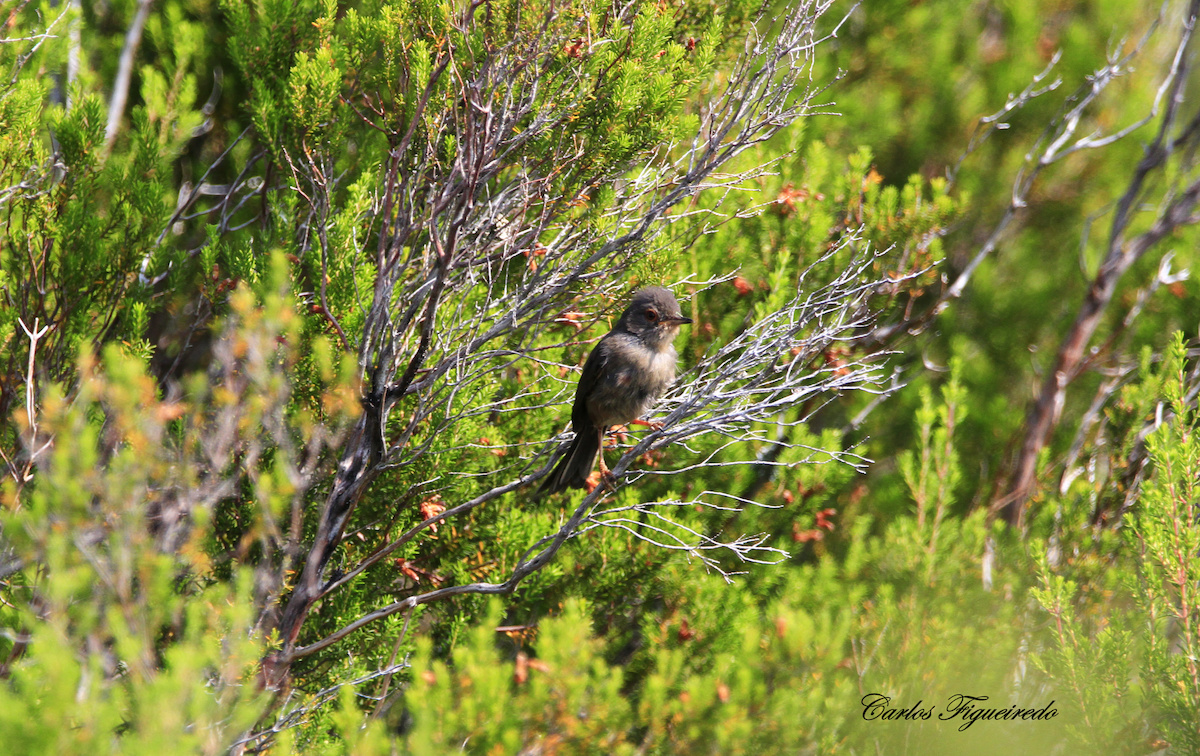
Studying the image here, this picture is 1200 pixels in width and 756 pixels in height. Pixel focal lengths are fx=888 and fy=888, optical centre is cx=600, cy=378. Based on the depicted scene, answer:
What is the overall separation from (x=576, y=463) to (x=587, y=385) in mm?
441

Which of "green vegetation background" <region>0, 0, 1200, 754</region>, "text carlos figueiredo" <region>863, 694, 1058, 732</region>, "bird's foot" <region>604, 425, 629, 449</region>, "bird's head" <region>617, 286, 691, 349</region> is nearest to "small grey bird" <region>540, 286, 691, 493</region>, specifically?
"bird's head" <region>617, 286, 691, 349</region>

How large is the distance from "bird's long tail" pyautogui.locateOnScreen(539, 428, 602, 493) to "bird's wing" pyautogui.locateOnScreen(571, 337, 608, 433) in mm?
46

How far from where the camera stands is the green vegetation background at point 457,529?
2.76m

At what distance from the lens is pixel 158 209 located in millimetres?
4945

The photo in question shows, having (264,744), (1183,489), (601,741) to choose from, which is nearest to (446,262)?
(601,741)

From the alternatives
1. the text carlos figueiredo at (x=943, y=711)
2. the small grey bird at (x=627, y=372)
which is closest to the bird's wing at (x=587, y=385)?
the small grey bird at (x=627, y=372)

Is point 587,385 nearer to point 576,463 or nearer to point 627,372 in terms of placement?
point 627,372

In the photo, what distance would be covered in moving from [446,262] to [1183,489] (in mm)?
3801

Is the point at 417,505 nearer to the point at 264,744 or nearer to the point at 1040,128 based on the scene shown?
the point at 264,744

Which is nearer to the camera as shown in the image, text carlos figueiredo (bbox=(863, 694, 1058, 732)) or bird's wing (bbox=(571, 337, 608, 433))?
text carlos figueiredo (bbox=(863, 694, 1058, 732))

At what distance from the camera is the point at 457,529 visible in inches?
198

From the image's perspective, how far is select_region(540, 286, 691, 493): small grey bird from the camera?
460 centimetres

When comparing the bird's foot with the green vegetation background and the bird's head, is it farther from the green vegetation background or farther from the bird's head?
the bird's head

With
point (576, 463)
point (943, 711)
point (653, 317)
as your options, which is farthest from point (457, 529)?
point (943, 711)
